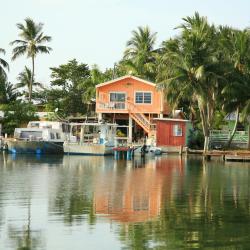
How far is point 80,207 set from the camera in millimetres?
17969

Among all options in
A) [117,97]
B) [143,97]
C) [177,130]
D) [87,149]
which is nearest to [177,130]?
[177,130]

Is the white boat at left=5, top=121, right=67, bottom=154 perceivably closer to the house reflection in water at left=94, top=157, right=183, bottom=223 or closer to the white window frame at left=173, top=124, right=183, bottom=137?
the white window frame at left=173, top=124, right=183, bottom=137

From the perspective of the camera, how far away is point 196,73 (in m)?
47.8

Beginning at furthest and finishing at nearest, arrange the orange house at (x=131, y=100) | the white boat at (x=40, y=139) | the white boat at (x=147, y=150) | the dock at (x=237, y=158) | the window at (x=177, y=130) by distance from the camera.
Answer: the orange house at (x=131, y=100) → the window at (x=177, y=130) → the white boat at (x=40, y=139) → the white boat at (x=147, y=150) → the dock at (x=237, y=158)

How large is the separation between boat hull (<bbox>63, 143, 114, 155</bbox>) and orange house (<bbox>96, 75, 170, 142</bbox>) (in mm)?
7143

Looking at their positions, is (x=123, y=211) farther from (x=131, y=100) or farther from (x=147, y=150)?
(x=131, y=100)

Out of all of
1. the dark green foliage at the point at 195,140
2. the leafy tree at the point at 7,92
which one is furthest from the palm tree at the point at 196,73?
the leafy tree at the point at 7,92

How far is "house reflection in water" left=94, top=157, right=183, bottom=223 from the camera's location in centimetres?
1686

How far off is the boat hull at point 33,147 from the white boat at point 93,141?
1149 mm

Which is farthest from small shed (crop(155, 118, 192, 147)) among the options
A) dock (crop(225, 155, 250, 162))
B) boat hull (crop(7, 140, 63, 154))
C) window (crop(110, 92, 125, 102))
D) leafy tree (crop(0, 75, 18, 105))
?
leafy tree (crop(0, 75, 18, 105))

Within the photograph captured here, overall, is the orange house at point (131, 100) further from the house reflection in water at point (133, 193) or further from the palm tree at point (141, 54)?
the house reflection in water at point (133, 193)

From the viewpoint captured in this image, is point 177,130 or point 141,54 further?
point 141,54

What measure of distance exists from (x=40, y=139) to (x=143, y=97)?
11.2m

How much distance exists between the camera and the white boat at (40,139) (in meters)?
49.4
